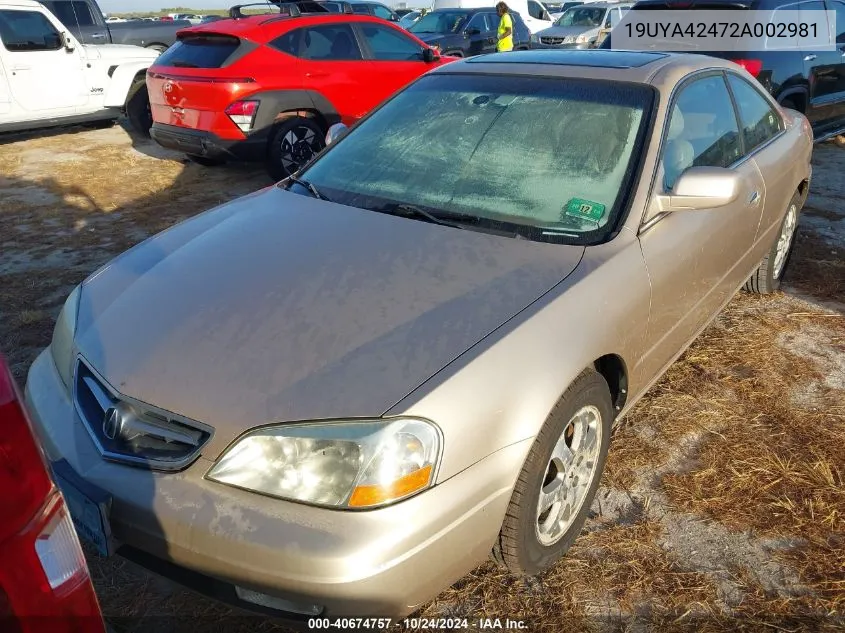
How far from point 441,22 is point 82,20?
744 cm

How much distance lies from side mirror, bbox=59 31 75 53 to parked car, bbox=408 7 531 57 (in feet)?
23.8

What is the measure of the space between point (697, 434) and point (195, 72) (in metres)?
5.83

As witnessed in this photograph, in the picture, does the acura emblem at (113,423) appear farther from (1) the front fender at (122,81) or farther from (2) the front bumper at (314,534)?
(1) the front fender at (122,81)

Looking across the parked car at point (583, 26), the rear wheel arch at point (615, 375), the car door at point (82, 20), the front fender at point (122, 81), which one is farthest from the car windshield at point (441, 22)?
the rear wheel arch at point (615, 375)

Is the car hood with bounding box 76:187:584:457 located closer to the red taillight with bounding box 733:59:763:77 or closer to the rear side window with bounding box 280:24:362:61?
the rear side window with bounding box 280:24:362:61

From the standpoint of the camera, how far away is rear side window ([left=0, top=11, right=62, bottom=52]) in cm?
861

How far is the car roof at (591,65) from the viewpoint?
2857mm

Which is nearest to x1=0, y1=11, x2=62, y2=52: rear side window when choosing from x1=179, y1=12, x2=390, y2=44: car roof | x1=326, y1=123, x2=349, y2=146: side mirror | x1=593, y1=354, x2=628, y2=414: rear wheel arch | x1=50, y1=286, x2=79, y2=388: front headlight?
x1=179, y1=12, x2=390, y2=44: car roof

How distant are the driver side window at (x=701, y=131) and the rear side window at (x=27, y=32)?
8852 mm

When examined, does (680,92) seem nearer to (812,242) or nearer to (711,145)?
(711,145)

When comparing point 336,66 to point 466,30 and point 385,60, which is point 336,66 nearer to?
point 385,60

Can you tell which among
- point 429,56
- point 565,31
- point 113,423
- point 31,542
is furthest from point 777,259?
point 565,31

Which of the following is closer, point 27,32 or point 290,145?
point 290,145

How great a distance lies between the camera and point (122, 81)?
369 inches
